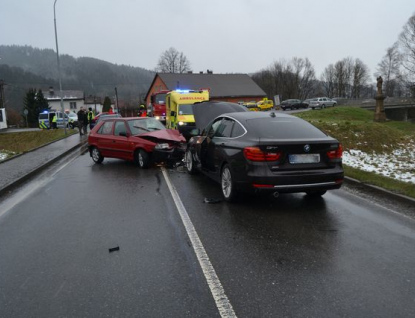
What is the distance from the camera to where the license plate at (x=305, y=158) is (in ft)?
18.5

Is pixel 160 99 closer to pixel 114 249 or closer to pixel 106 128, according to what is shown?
pixel 106 128

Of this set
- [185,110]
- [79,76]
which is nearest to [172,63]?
[79,76]

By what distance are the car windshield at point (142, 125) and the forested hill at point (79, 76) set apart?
74740mm

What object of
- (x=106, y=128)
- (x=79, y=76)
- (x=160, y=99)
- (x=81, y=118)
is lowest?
(x=106, y=128)

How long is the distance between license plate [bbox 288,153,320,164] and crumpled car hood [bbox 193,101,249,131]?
7.41m

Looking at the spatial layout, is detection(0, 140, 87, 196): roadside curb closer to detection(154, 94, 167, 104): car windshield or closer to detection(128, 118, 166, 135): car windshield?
detection(128, 118, 166, 135): car windshield

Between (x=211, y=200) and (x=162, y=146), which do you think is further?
(x=162, y=146)

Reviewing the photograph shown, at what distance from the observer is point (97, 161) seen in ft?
39.8

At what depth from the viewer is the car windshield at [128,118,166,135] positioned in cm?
1101

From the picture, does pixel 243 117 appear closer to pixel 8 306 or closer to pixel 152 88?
pixel 8 306

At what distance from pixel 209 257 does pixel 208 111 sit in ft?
31.2

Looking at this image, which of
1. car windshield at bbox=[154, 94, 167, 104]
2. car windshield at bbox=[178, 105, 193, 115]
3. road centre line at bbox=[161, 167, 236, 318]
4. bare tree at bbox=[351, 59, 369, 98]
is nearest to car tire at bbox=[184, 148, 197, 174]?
road centre line at bbox=[161, 167, 236, 318]

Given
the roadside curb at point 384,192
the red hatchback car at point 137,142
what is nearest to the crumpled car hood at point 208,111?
the red hatchback car at point 137,142

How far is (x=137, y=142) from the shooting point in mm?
10531
